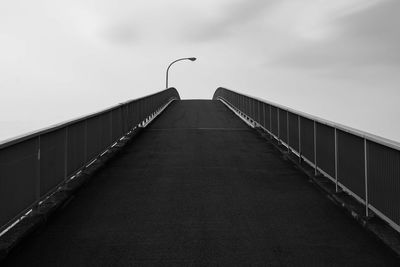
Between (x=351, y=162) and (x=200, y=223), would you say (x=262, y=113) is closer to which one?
(x=351, y=162)

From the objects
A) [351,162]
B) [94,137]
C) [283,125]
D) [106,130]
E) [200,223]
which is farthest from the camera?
[283,125]

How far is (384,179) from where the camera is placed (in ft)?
18.4

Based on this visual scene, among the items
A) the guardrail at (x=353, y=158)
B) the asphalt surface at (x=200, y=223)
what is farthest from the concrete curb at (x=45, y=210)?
the guardrail at (x=353, y=158)

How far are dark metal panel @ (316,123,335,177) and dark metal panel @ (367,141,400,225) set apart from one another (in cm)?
176

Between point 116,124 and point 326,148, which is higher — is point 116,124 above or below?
above

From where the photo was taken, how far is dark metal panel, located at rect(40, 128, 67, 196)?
6602 millimetres

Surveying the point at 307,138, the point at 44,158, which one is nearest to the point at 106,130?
the point at 44,158

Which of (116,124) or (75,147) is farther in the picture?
(116,124)

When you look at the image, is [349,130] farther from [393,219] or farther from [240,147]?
[240,147]

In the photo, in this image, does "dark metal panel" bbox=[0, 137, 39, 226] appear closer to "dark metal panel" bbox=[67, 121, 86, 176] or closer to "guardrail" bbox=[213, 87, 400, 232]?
"dark metal panel" bbox=[67, 121, 86, 176]

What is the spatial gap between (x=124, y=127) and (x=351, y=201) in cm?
884

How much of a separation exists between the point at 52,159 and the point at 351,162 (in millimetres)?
4587

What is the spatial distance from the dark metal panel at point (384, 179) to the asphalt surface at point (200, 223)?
43cm

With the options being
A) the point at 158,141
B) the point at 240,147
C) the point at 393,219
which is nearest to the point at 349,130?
the point at 393,219
